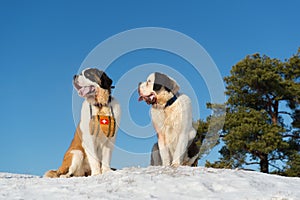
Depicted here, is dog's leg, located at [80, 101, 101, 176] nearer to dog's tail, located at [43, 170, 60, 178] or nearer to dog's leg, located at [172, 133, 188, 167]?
dog's tail, located at [43, 170, 60, 178]

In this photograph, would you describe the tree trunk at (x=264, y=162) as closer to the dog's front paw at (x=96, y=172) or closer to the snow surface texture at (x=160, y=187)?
the snow surface texture at (x=160, y=187)

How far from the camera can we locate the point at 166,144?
6941 millimetres

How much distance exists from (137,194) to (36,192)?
130 centimetres

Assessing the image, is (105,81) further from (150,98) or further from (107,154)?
(107,154)

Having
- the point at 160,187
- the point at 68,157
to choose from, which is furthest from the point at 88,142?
the point at 160,187

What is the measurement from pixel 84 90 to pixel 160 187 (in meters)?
2.29

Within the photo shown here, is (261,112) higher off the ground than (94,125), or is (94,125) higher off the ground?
(261,112)

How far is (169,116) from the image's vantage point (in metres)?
6.92

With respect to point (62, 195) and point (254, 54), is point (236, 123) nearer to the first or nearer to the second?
point (254, 54)

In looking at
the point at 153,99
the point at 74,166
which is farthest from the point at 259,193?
the point at 74,166

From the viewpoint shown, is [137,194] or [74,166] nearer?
[137,194]

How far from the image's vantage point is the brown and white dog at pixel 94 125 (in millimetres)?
6641

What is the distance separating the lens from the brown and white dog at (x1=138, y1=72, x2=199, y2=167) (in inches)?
271

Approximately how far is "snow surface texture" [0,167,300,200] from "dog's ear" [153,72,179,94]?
146 cm
